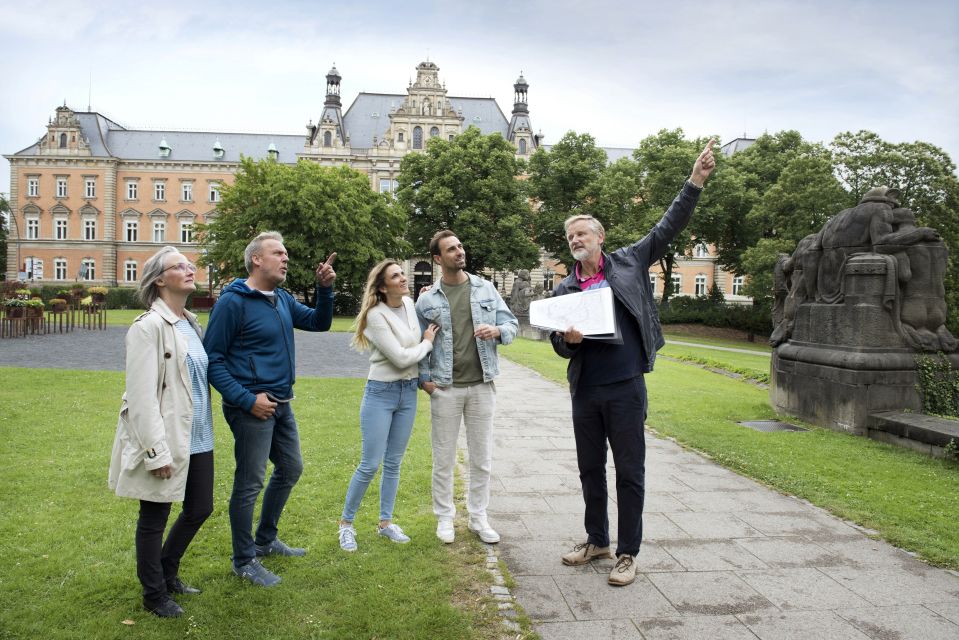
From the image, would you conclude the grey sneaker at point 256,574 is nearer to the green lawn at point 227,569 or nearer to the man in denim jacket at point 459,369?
the green lawn at point 227,569

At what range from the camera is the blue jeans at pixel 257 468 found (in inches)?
153

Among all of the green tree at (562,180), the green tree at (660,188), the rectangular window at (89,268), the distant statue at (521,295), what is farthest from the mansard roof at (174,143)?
the distant statue at (521,295)

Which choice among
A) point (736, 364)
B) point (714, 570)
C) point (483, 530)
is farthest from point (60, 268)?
point (714, 570)

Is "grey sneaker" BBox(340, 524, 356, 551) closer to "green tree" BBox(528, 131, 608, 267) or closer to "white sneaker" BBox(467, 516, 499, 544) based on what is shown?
"white sneaker" BBox(467, 516, 499, 544)

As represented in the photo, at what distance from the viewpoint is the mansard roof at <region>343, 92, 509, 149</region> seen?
229 ft

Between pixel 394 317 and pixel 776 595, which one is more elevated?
pixel 394 317

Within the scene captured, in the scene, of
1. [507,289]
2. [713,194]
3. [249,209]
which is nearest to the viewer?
[249,209]

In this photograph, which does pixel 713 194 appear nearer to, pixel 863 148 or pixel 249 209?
pixel 863 148

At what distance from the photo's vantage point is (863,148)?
3144cm

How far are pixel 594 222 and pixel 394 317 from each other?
149cm

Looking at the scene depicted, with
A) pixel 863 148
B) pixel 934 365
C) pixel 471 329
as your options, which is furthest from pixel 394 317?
pixel 863 148

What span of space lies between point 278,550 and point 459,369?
1684 millimetres

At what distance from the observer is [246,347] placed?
12.8 ft

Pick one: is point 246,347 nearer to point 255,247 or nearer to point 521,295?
point 255,247
